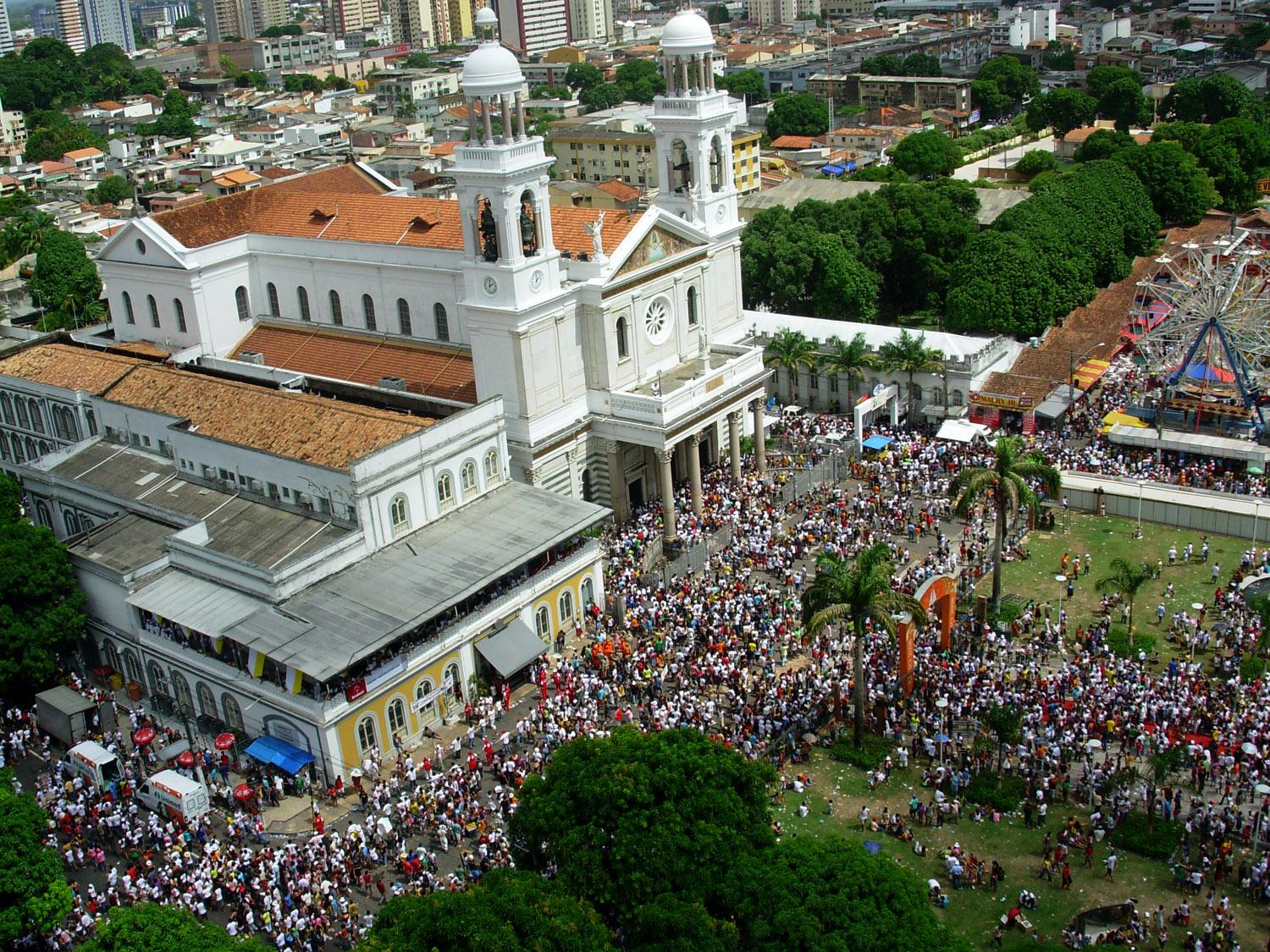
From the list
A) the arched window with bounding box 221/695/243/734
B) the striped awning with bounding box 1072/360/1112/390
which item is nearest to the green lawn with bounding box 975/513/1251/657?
the striped awning with bounding box 1072/360/1112/390

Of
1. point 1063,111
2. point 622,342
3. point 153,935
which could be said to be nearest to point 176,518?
point 622,342

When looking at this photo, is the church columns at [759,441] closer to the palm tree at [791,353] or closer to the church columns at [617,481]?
the palm tree at [791,353]

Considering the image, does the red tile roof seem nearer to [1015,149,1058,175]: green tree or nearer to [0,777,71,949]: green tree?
[0,777,71,949]: green tree

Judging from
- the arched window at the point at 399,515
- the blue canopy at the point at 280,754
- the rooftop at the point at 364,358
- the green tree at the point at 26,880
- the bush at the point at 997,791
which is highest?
the rooftop at the point at 364,358

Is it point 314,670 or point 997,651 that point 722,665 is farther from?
point 314,670

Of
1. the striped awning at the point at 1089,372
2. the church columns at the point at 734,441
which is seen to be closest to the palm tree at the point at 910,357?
the striped awning at the point at 1089,372
